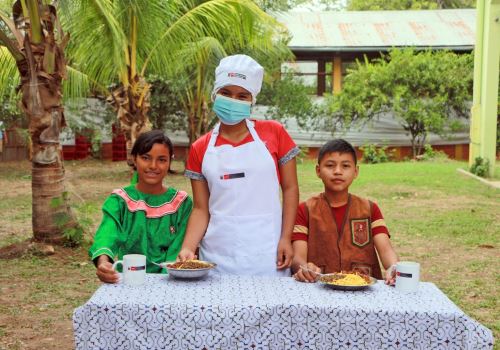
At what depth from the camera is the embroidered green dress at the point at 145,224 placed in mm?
3088

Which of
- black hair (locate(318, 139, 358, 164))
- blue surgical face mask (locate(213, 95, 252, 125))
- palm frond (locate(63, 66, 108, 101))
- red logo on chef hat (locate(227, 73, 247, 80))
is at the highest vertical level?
palm frond (locate(63, 66, 108, 101))

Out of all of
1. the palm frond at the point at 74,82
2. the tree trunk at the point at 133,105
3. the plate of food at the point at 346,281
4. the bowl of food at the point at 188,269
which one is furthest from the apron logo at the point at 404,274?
the tree trunk at the point at 133,105

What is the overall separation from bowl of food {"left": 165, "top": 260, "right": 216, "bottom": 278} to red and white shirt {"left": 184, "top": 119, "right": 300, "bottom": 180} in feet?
1.73

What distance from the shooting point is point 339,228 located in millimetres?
3145

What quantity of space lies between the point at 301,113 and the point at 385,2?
17.3 metres

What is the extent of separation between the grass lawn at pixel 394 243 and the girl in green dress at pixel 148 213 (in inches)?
62.2

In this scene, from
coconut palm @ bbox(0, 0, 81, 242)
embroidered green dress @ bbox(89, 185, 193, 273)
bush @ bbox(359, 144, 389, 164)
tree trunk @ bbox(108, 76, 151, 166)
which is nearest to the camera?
embroidered green dress @ bbox(89, 185, 193, 273)

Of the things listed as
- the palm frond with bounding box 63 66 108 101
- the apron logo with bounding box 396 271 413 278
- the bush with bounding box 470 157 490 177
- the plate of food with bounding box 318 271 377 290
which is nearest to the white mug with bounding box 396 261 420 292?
A: the apron logo with bounding box 396 271 413 278

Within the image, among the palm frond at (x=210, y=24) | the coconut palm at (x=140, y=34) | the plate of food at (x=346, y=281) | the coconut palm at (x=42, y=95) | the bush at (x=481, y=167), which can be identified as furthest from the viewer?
the bush at (x=481, y=167)

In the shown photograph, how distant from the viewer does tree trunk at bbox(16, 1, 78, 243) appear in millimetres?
6750

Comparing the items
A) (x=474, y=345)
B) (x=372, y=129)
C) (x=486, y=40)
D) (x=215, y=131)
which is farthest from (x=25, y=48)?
(x=372, y=129)

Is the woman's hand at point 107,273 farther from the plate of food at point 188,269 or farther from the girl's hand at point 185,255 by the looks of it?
the girl's hand at point 185,255

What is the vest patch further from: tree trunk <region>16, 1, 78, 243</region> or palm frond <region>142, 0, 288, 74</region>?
palm frond <region>142, 0, 288, 74</region>

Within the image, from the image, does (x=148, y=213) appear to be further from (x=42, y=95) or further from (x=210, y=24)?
(x=210, y=24)
